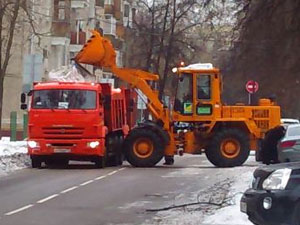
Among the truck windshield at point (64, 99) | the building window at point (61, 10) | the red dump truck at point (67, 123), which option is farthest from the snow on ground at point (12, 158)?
the building window at point (61, 10)

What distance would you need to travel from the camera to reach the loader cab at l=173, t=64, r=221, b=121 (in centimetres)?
2892

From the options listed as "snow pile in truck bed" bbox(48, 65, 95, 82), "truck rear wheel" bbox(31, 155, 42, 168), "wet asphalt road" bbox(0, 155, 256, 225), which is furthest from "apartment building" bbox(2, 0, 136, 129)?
"wet asphalt road" bbox(0, 155, 256, 225)

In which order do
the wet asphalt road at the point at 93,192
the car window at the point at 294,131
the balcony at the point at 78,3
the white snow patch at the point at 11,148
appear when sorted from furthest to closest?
the balcony at the point at 78,3 → the white snow patch at the point at 11,148 → the car window at the point at 294,131 → the wet asphalt road at the point at 93,192

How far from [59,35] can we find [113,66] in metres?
29.2

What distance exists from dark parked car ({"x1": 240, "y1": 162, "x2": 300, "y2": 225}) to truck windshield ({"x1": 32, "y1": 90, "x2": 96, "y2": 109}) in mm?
16477

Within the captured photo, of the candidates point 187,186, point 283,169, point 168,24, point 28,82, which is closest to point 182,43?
point 168,24

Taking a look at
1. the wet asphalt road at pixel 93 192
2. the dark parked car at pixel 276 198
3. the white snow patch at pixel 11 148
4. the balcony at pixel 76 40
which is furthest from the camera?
the balcony at pixel 76 40

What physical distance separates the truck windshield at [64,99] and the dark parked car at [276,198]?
1648cm

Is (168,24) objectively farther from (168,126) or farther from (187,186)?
(187,186)

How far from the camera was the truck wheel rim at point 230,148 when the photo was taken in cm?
2880

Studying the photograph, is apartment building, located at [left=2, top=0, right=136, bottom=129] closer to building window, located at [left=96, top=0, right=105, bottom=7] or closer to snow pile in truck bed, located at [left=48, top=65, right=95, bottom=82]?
building window, located at [left=96, top=0, right=105, bottom=7]

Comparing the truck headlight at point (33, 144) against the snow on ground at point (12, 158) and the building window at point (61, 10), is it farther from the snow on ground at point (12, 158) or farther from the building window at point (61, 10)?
the building window at point (61, 10)

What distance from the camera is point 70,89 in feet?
91.3

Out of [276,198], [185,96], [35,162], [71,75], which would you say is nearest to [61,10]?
[71,75]
